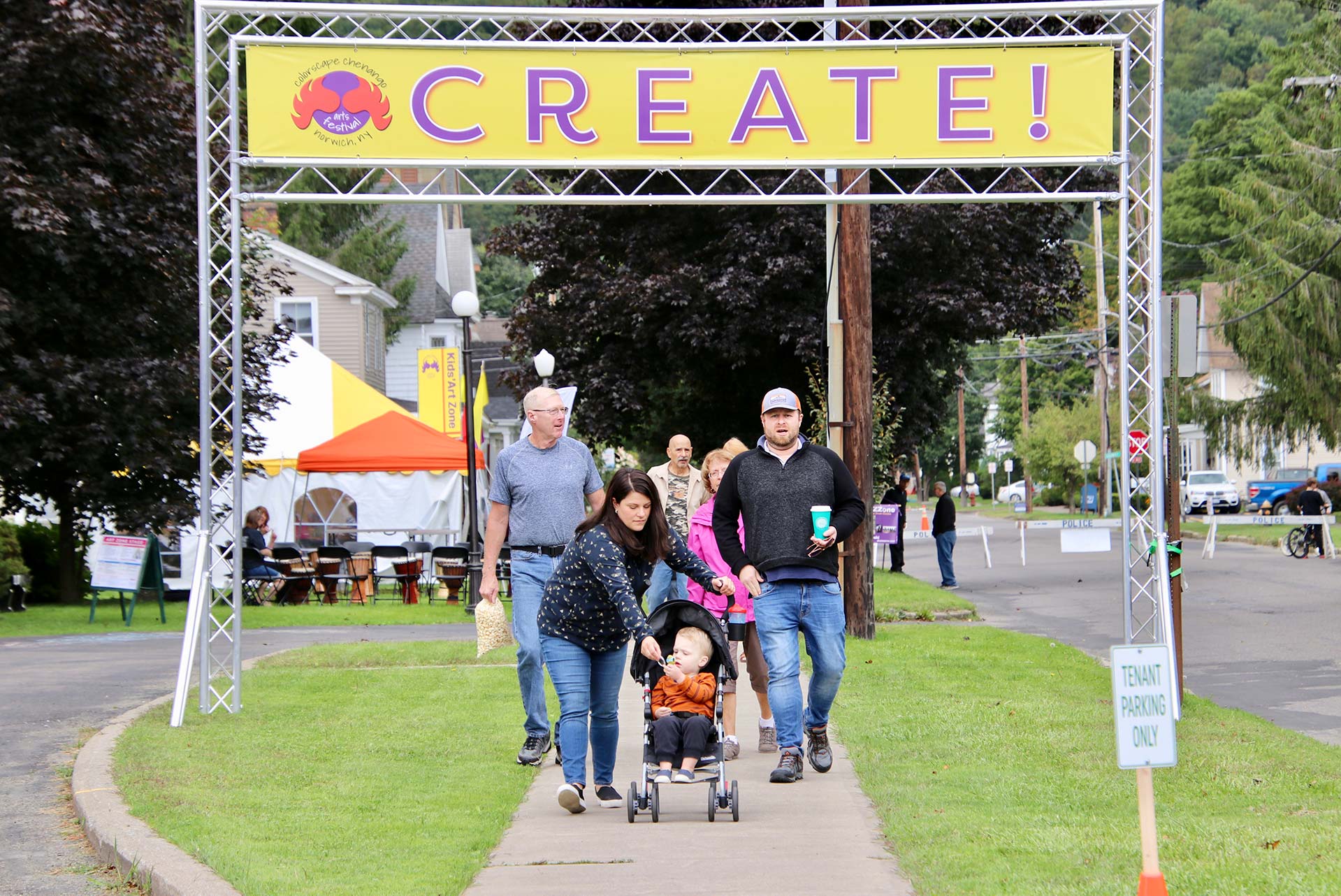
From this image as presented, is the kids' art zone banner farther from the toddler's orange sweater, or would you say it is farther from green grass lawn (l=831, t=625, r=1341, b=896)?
the toddler's orange sweater

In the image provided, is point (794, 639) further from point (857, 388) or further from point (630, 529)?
point (857, 388)

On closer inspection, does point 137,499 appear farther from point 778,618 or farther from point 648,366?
point 778,618

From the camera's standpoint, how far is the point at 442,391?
1312 inches

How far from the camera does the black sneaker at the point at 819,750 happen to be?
8.70 meters

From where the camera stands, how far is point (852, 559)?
16562 millimetres

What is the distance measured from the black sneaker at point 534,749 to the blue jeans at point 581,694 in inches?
49.2

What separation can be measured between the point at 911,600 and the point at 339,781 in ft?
45.6

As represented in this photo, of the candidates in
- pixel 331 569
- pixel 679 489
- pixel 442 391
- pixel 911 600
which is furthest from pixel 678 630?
pixel 442 391

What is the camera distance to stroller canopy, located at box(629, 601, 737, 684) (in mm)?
7676

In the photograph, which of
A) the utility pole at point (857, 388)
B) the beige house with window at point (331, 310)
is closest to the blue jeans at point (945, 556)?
the utility pole at point (857, 388)

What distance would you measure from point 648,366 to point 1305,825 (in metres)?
22.1

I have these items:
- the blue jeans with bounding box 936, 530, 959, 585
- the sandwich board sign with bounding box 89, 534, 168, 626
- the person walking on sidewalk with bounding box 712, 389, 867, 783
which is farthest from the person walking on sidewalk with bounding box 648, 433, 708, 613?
the blue jeans with bounding box 936, 530, 959, 585

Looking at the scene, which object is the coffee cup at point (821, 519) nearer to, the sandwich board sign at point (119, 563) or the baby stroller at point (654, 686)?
the baby stroller at point (654, 686)

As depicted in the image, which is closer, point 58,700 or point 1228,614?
point 58,700
